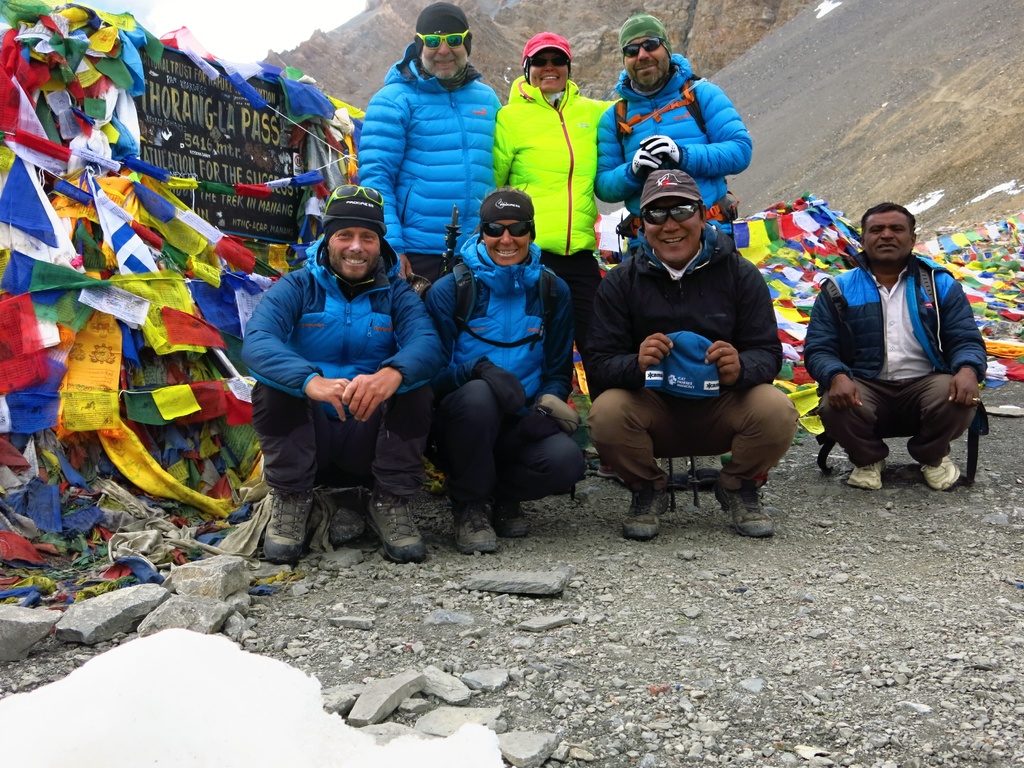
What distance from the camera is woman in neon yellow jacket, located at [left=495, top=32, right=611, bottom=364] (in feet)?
18.2

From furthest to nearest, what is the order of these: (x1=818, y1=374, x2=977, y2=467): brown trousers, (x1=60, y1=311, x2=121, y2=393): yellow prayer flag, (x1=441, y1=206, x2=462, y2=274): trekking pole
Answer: (x1=818, y1=374, x2=977, y2=467): brown trousers < (x1=441, y1=206, x2=462, y2=274): trekking pole < (x1=60, y1=311, x2=121, y2=393): yellow prayer flag

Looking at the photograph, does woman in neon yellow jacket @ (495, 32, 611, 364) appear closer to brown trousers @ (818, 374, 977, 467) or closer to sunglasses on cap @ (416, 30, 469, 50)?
sunglasses on cap @ (416, 30, 469, 50)

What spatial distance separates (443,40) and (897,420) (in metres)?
3.34

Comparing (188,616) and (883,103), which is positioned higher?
(883,103)

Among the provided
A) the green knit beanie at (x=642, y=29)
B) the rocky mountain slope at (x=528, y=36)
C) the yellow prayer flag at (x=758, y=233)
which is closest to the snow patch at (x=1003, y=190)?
the yellow prayer flag at (x=758, y=233)

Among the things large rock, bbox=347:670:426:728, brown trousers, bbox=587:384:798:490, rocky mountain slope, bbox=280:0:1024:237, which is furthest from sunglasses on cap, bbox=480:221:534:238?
rocky mountain slope, bbox=280:0:1024:237

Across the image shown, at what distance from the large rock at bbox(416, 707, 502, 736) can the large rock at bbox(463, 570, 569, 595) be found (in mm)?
1036

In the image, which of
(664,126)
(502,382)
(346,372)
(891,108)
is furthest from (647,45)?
(891,108)

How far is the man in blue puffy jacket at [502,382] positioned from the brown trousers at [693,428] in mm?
206

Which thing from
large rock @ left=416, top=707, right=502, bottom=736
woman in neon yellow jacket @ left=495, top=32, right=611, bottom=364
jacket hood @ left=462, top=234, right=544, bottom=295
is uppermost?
woman in neon yellow jacket @ left=495, top=32, right=611, bottom=364

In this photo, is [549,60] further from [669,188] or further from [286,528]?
[286,528]

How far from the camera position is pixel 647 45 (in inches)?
212

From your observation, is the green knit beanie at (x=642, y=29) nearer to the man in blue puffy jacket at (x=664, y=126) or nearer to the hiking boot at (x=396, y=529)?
the man in blue puffy jacket at (x=664, y=126)

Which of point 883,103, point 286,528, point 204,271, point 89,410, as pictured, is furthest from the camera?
point 883,103
